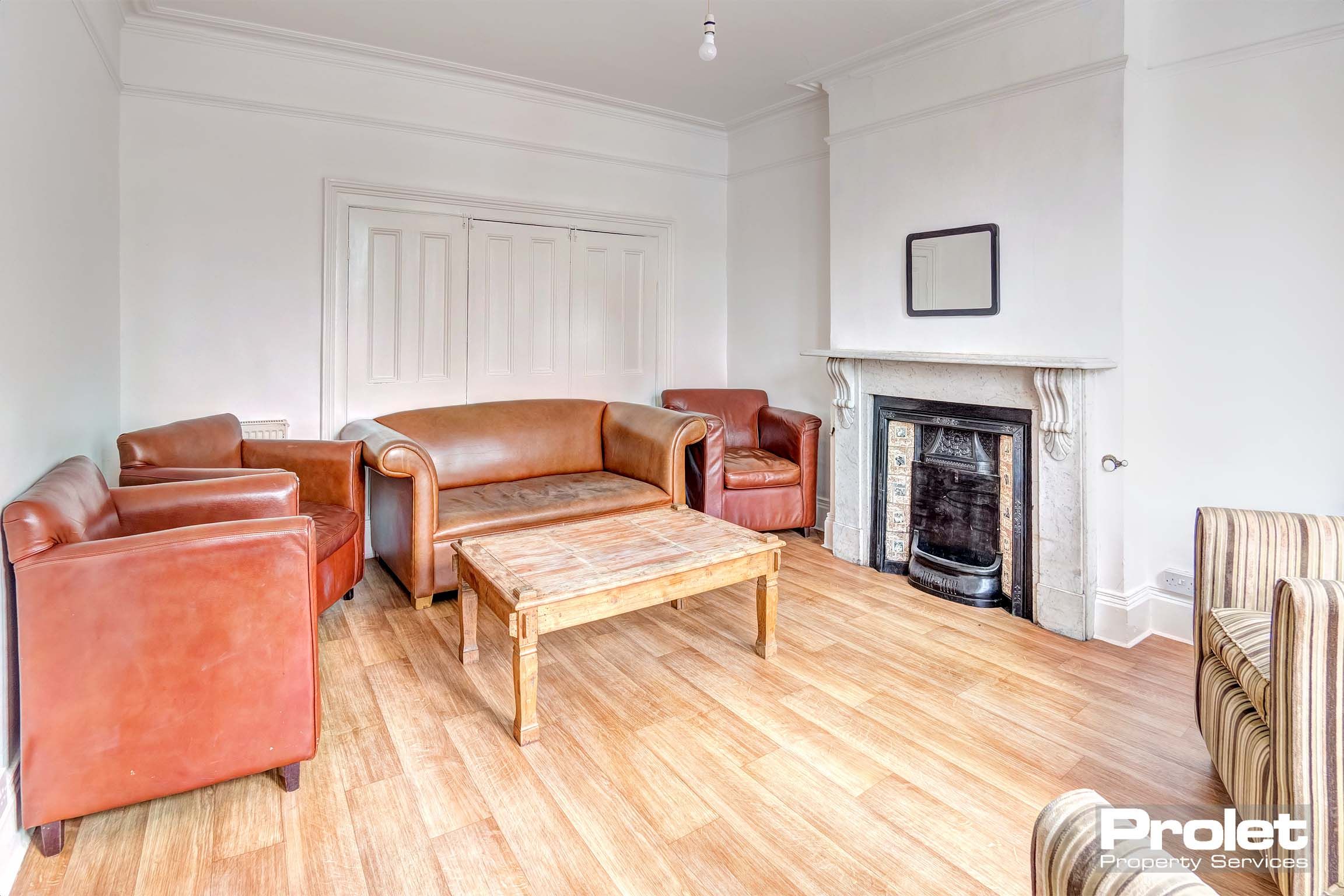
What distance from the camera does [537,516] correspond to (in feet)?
10.9

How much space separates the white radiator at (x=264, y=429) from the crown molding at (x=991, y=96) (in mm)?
3440

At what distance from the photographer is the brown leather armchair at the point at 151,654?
5.19 feet

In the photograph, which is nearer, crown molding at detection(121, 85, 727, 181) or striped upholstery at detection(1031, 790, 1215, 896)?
striped upholstery at detection(1031, 790, 1215, 896)

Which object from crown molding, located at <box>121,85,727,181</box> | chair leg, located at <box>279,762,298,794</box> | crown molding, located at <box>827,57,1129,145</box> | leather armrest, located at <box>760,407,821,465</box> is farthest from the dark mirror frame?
chair leg, located at <box>279,762,298,794</box>

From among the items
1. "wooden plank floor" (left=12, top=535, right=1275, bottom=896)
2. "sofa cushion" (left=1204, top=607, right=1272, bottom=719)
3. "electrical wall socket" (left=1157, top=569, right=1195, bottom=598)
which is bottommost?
"wooden plank floor" (left=12, top=535, right=1275, bottom=896)

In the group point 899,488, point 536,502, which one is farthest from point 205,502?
point 899,488

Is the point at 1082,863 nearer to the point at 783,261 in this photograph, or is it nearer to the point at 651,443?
the point at 651,443

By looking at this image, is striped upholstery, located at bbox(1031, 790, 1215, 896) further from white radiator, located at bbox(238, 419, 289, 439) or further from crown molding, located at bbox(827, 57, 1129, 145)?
white radiator, located at bbox(238, 419, 289, 439)

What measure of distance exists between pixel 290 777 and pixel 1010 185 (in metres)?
3.61

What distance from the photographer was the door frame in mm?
3748

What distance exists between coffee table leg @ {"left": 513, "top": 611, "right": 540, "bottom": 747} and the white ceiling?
2792 millimetres

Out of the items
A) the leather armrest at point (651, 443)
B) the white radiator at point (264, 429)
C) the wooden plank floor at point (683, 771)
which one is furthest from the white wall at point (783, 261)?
the white radiator at point (264, 429)

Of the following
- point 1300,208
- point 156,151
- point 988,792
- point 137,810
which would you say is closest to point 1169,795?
point 988,792

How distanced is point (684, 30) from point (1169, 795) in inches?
144
